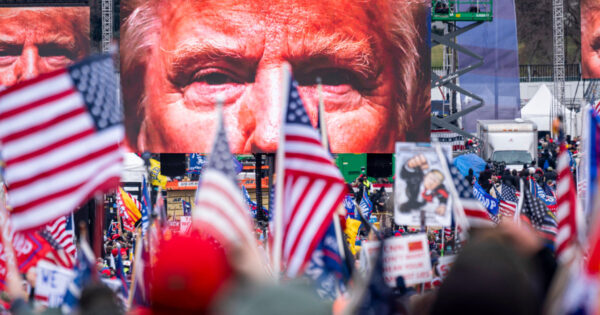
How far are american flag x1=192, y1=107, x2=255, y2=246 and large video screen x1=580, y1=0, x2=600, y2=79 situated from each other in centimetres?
2684

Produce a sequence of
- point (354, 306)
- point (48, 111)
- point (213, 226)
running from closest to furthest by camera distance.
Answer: point (354, 306) < point (213, 226) < point (48, 111)

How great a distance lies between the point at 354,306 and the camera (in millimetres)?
4695

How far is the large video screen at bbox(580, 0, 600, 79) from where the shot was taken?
31.1 metres

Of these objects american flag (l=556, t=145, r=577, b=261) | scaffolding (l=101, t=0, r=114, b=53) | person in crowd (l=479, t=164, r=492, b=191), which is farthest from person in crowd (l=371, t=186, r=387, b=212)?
american flag (l=556, t=145, r=577, b=261)

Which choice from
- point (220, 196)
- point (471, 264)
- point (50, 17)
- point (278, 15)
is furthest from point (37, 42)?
point (471, 264)

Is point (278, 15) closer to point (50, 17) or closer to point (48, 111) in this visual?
point (50, 17)

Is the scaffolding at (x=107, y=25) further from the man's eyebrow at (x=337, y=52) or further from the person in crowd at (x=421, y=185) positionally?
the person in crowd at (x=421, y=185)

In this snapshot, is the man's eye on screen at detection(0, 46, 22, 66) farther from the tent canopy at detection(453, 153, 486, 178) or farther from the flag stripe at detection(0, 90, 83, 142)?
the flag stripe at detection(0, 90, 83, 142)

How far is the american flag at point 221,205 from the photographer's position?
5668 millimetres

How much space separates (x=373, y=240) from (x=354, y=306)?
13.0ft

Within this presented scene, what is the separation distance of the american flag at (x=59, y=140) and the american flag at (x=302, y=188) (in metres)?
1.10

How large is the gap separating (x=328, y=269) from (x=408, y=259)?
4.08 feet

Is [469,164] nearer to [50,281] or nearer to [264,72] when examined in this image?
[264,72]

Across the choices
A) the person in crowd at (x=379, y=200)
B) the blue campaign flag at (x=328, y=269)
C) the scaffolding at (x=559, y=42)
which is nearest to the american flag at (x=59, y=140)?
the blue campaign flag at (x=328, y=269)
